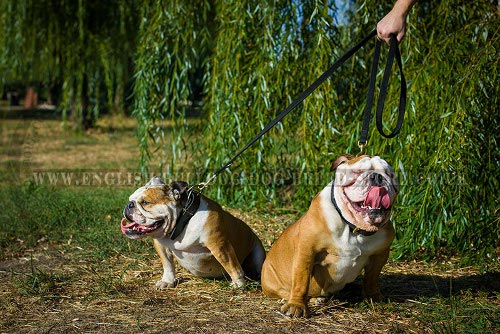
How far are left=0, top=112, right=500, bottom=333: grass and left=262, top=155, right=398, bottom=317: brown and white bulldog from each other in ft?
0.50

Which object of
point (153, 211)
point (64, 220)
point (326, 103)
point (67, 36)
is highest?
point (67, 36)

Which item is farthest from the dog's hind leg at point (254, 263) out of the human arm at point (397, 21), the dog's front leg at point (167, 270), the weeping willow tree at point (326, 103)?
the human arm at point (397, 21)

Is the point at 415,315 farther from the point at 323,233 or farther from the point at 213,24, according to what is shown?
the point at 213,24

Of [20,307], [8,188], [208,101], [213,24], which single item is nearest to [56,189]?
[8,188]

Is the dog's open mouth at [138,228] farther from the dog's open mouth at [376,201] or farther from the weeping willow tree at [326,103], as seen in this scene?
the weeping willow tree at [326,103]

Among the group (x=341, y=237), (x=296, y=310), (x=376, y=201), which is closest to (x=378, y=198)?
(x=376, y=201)

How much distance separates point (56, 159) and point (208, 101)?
5109 millimetres

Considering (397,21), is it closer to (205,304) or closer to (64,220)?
(205,304)

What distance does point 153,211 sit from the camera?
10.9 ft

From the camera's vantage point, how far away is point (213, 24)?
22.2 ft

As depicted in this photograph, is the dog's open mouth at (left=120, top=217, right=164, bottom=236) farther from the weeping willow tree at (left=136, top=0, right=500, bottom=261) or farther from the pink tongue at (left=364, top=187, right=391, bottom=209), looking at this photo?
the weeping willow tree at (left=136, top=0, right=500, bottom=261)

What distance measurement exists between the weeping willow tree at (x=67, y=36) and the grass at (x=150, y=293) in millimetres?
3815

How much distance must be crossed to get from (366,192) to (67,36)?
783 centimetres

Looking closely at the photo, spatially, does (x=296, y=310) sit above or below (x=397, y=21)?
below
